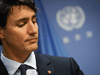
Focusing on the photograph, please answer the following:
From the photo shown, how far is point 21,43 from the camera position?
2.68 ft

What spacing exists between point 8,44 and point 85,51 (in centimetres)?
121

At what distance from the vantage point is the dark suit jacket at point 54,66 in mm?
885

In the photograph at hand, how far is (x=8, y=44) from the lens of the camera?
86cm

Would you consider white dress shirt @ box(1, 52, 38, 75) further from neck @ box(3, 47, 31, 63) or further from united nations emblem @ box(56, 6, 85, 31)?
united nations emblem @ box(56, 6, 85, 31)

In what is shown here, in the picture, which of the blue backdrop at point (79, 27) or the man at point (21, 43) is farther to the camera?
the blue backdrop at point (79, 27)

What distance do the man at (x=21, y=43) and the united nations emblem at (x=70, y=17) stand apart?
891 millimetres

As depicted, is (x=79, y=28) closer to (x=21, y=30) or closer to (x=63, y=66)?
(x=63, y=66)

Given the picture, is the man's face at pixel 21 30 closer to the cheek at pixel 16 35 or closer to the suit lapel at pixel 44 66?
the cheek at pixel 16 35

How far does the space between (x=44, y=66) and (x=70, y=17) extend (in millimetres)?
1069

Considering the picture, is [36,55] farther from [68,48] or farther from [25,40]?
[68,48]

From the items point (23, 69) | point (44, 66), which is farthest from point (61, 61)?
point (23, 69)

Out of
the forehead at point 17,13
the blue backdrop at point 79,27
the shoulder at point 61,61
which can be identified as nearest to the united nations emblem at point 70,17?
the blue backdrop at point 79,27

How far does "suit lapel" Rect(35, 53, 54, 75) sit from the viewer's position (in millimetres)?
882

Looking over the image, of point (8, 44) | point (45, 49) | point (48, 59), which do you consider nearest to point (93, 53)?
point (45, 49)
